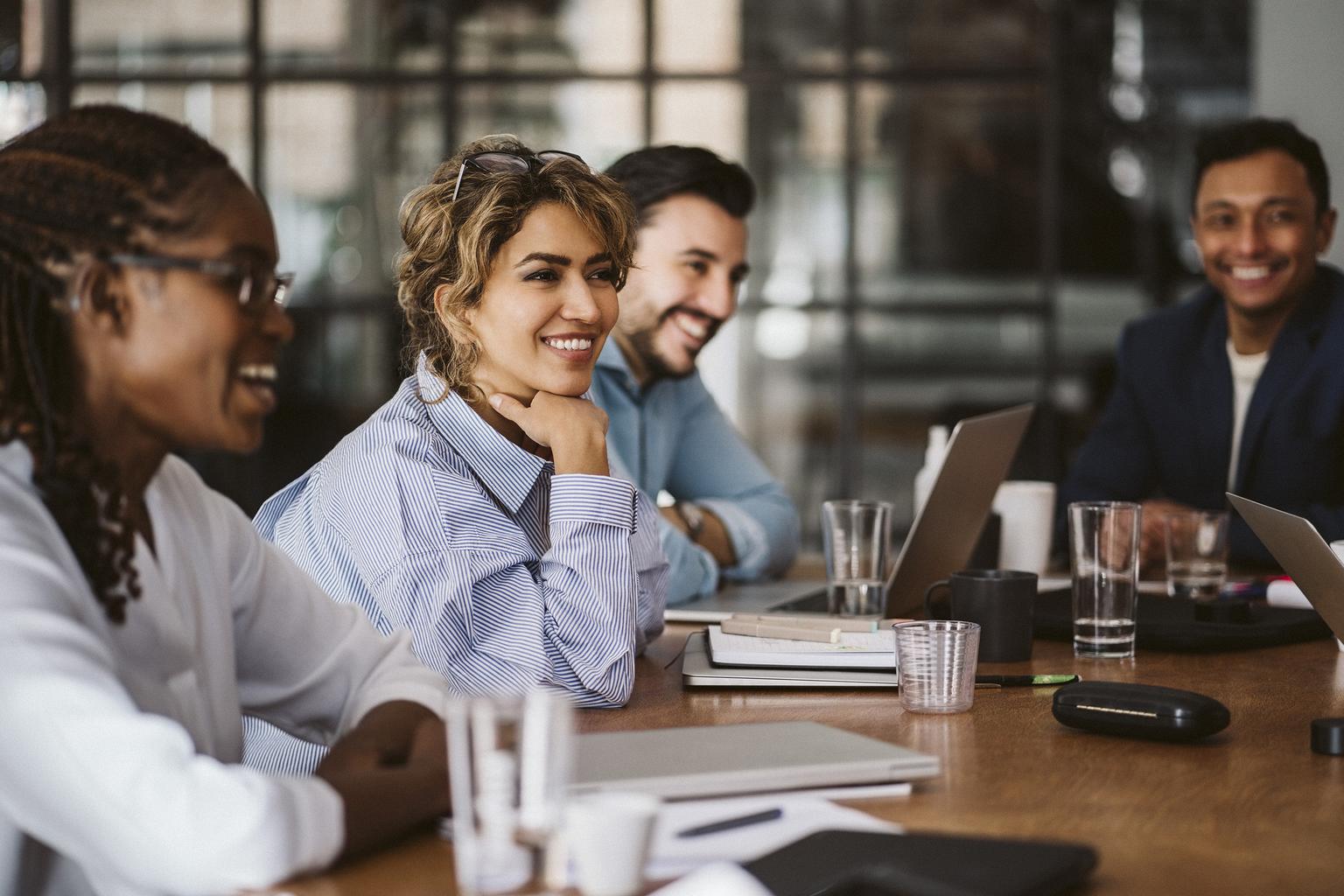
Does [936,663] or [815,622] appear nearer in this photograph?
[936,663]

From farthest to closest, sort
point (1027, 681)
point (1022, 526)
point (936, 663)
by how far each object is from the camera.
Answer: point (1022, 526), point (1027, 681), point (936, 663)

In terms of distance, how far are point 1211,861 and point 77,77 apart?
518 centimetres

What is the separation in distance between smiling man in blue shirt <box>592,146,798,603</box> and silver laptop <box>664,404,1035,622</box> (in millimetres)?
455

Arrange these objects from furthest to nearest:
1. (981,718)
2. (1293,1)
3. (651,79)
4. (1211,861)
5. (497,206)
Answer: (651,79) → (1293,1) → (497,206) → (981,718) → (1211,861)

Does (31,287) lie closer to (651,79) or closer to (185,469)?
(185,469)

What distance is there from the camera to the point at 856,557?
2.13 metres

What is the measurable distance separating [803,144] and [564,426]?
354 centimetres

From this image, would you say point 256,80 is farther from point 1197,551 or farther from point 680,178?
point 1197,551

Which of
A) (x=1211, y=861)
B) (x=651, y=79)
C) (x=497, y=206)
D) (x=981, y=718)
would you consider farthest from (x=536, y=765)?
(x=651, y=79)

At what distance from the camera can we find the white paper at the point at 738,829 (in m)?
1.00

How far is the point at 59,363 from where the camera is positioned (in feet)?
3.59

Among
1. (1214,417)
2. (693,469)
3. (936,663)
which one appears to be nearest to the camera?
(936,663)

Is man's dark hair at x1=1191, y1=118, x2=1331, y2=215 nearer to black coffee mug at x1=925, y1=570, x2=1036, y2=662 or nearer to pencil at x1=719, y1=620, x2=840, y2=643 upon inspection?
black coffee mug at x1=925, y1=570, x2=1036, y2=662

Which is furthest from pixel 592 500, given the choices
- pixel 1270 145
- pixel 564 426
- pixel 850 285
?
pixel 850 285
